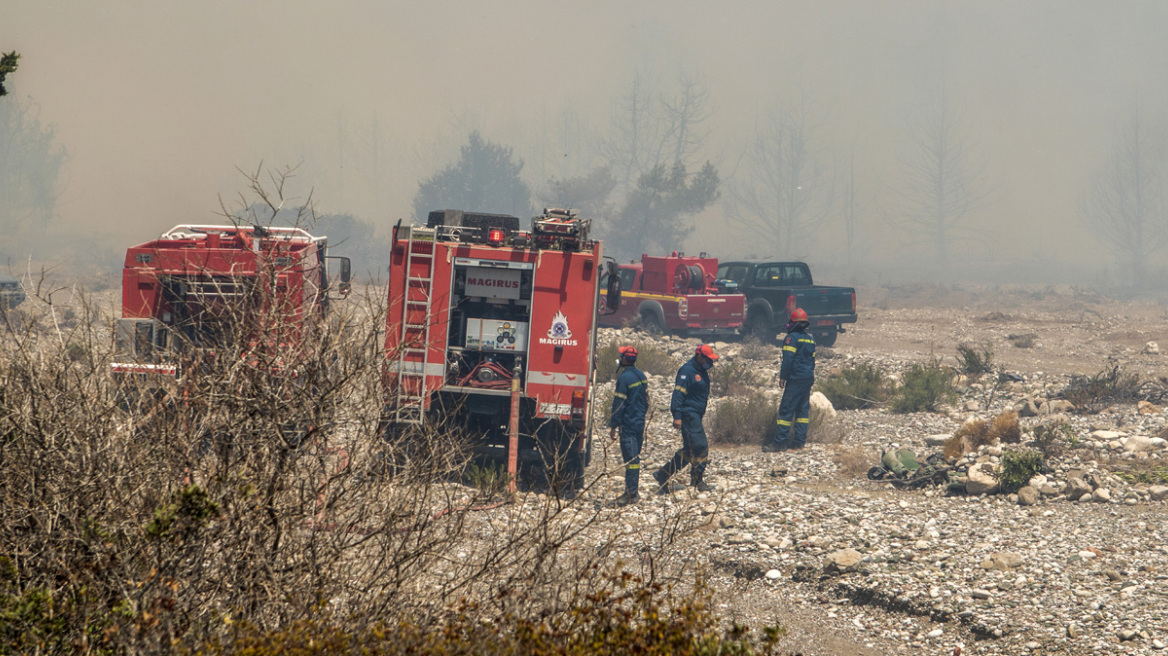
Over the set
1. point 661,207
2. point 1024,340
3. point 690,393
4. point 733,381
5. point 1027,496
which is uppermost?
point 661,207

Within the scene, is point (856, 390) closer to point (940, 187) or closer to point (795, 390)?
point (795, 390)

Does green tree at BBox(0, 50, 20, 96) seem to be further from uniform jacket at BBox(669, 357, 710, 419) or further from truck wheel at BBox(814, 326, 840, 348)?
truck wheel at BBox(814, 326, 840, 348)

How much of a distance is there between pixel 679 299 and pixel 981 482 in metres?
11.5

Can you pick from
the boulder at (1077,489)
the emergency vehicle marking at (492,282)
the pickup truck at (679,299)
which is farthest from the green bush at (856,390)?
the emergency vehicle marking at (492,282)

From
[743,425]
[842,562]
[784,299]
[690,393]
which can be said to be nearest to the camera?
[842,562]

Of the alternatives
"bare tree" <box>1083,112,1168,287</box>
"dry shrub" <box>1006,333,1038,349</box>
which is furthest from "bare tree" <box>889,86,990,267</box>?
"dry shrub" <box>1006,333,1038,349</box>

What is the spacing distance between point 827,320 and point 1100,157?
329 feet

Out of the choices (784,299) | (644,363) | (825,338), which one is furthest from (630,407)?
(825,338)

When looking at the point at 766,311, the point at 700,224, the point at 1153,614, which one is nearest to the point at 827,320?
the point at 766,311

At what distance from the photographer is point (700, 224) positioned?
346 ft

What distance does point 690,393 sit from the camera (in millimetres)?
9484

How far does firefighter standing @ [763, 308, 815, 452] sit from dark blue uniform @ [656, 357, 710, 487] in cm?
219

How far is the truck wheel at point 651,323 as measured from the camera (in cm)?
2056

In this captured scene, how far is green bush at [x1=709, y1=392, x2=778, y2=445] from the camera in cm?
1190
